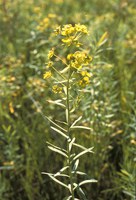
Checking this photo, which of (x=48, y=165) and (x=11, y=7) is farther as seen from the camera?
(x=11, y=7)

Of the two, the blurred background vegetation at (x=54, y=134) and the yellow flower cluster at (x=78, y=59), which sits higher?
the yellow flower cluster at (x=78, y=59)

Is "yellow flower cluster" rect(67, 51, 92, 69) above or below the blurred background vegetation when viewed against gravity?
above

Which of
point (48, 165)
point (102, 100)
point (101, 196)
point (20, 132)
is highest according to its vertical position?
point (102, 100)

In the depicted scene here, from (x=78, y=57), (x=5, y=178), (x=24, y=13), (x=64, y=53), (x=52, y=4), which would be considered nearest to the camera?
(x=78, y=57)

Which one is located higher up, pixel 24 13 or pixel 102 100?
pixel 24 13

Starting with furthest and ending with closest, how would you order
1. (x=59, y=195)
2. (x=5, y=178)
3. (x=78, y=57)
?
(x=5, y=178) < (x=59, y=195) < (x=78, y=57)

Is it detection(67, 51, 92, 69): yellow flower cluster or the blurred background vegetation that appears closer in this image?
detection(67, 51, 92, 69): yellow flower cluster

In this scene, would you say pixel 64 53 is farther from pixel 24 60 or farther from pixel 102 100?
pixel 102 100

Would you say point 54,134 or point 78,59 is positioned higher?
point 78,59

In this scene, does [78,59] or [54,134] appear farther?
[54,134]

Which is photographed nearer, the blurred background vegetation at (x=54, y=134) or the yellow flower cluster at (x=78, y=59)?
the yellow flower cluster at (x=78, y=59)

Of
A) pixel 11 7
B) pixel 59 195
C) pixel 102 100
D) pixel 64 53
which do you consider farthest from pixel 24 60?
pixel 59 195
